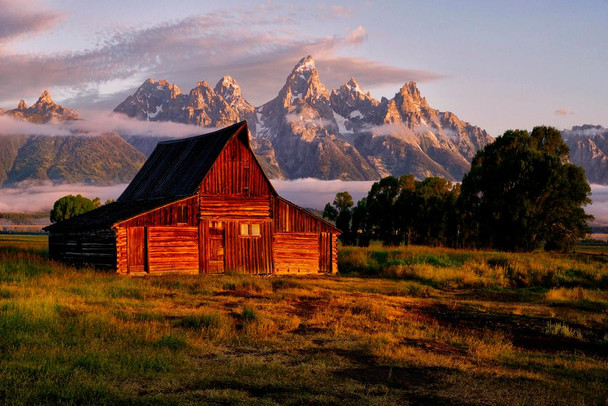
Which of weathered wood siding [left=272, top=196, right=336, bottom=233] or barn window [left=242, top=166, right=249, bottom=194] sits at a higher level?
barn window [left=242, top=166, right=249, bottom=194]

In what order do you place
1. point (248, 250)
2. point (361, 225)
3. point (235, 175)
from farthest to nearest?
point (361, 225), point (235, 175), point (248, 250)

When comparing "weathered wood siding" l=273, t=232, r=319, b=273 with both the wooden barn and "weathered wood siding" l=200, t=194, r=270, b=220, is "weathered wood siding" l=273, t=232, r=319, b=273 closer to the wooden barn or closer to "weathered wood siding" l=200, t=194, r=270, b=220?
the wooden barn

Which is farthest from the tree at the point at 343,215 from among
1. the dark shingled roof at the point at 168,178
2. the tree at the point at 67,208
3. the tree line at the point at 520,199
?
the dark shingled roof at the point at 168,178

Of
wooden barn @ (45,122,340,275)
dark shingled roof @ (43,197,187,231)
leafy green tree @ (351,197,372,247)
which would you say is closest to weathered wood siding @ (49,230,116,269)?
wooden barn @ (45,122,340,275)

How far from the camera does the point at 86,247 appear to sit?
34.6 metres

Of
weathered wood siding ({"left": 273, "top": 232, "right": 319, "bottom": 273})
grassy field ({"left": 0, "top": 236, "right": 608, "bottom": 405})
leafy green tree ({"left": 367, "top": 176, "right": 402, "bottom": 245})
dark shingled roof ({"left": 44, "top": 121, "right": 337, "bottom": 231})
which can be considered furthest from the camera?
leafy green tree ({"left": 367, "top": 176, "right": 402, "bottom": 245})

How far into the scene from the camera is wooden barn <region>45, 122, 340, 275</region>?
32.4 m

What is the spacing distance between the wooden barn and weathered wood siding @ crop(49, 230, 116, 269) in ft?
0.19

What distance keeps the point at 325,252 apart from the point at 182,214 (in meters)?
11.0

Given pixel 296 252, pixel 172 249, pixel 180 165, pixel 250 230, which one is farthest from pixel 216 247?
pixel 180 165

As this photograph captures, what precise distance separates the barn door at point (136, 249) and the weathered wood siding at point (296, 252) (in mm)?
8999

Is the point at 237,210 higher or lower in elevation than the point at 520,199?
lower

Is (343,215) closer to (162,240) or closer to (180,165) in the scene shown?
(180,165)

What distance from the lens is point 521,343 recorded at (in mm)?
16016
